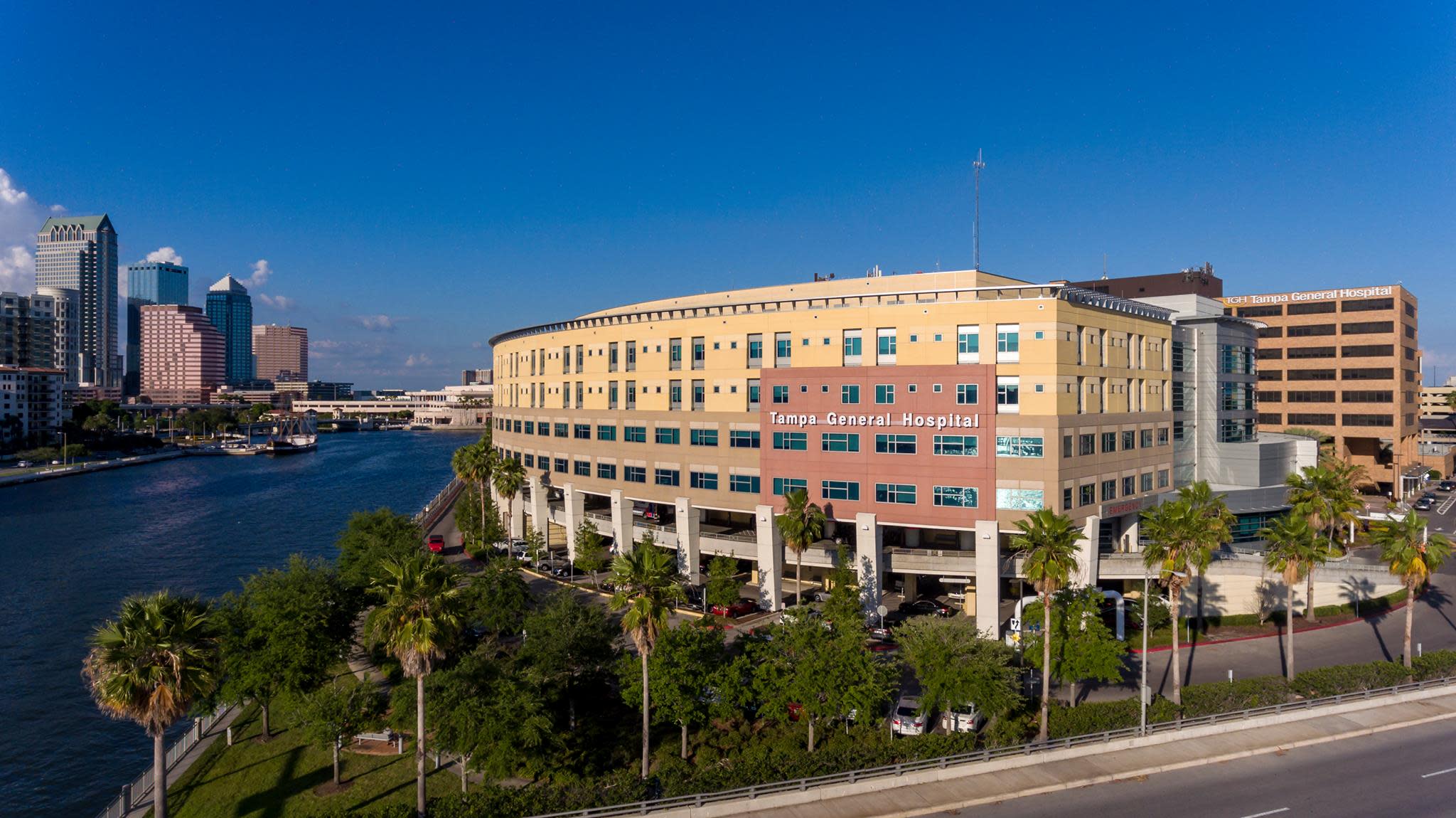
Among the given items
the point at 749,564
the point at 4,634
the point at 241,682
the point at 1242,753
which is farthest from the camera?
the point at 749,564

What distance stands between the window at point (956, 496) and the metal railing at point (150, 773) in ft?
150

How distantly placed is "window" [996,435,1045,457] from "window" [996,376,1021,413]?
1995mm

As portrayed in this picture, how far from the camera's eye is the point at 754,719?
1540 inches

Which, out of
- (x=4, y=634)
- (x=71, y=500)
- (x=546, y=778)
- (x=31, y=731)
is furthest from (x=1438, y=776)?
(x=71, y=500)

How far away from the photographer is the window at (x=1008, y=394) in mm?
53906

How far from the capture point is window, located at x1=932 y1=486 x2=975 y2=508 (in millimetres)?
54656

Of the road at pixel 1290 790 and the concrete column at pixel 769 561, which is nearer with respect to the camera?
the road at pixel 1290 790

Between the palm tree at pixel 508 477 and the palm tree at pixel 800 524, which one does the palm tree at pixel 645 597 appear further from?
the palm tree at pixel 508 477

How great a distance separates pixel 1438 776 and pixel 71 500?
183674 millimetres

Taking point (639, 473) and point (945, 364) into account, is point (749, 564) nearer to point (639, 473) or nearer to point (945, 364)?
point (639, 473)

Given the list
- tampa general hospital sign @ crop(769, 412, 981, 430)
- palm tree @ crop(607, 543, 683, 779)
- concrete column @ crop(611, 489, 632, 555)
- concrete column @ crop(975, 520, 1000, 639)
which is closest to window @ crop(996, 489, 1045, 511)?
concrete column @ crop(975, 520, 1000, 639)

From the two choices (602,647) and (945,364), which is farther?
(945,364)

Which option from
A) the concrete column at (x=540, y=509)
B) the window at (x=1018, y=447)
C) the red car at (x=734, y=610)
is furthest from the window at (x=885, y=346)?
the concrete column at (x=540, y=509)

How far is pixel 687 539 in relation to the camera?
216ft
